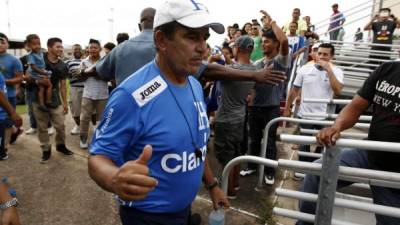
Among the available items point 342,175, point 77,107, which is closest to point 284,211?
point 342,175

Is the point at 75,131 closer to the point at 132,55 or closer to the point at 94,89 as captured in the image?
the point at 94,89

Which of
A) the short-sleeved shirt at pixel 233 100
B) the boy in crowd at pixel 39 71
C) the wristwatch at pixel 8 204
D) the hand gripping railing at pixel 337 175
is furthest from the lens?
the boy in crowd at pixel 39 71

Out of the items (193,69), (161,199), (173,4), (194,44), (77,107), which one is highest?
(173,4)

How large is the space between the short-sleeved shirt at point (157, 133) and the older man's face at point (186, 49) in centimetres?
9

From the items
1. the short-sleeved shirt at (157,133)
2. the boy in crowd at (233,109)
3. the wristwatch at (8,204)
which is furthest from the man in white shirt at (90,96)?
the short-sleeved shirt at (157,133)

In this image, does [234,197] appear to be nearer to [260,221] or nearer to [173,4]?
[260,221]

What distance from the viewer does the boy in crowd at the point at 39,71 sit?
4859mm

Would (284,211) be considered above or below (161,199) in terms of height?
below

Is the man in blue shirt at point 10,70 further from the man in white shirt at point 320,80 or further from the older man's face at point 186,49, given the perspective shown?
the older man's face at point 186,49

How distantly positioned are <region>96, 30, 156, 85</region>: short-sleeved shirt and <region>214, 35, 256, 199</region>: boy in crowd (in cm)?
113

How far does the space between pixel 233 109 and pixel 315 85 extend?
1.48 metres

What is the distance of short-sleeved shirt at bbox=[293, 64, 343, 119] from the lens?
428cm

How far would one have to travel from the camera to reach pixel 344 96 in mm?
6977

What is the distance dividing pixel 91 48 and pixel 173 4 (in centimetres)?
470
